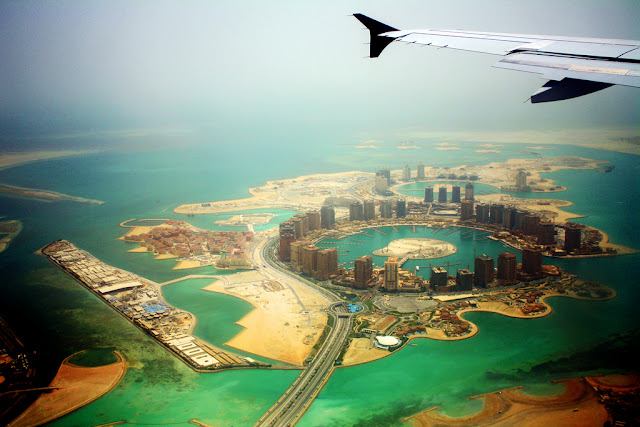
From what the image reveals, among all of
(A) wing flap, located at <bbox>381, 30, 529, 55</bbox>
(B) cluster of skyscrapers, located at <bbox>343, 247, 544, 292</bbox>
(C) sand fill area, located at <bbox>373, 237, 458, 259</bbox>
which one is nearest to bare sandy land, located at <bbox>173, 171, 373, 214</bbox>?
(C) sand fill area, located at <bbox>373, 237, 458, 259</bbox>

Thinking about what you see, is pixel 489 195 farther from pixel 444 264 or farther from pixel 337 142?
pixel 337 142

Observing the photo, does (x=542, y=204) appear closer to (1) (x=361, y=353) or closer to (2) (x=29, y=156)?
(1) (x=361, y=353)

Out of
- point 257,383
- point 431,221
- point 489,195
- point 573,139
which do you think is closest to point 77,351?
point 257,383

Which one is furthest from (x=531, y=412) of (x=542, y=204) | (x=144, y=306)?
(x=542, y=204)

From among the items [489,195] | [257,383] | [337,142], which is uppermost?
[337,142]

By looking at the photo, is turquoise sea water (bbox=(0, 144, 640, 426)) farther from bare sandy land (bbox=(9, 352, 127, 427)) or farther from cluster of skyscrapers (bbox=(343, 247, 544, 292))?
cluster of skyscrapers (bbox=(343, 247, 544, 292))

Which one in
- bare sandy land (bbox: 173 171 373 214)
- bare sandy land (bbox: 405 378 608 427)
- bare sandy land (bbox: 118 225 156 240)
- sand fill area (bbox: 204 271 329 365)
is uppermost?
bare sandy land (bbox: 173 171 373 214)
